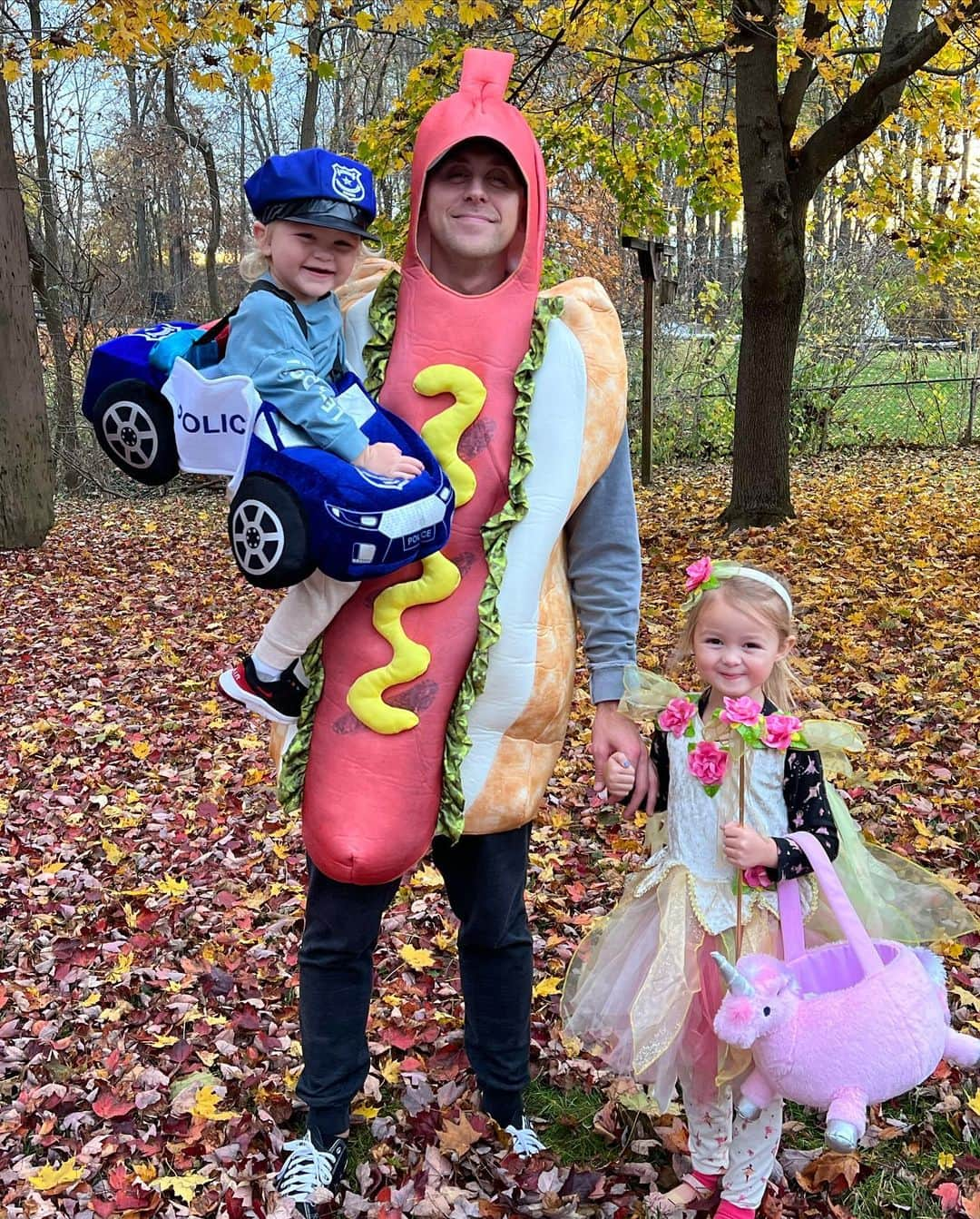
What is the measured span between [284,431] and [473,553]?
1.53ft

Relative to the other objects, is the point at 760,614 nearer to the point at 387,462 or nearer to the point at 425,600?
the point at 425,600

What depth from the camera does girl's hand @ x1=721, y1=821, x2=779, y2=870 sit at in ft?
6.72

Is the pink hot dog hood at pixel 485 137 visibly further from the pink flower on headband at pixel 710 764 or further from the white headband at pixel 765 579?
the pink flower on headband at pixel 710 764

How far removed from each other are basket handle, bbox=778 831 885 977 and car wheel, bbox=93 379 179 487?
1.46 metres

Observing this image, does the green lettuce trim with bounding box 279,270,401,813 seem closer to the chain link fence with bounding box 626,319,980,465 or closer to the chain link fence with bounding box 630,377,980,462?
the chain link fence with bounding box 626,319,980,465

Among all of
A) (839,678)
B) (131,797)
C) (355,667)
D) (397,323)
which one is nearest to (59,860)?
(131,797)

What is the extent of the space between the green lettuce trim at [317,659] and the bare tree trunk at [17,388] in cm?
858

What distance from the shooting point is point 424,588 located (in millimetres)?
2027

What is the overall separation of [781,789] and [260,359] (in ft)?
4.44

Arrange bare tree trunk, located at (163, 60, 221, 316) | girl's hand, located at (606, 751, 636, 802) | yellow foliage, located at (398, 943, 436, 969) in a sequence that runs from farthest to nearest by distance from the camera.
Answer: bare tree trunk, located at (163, 60, 221, 316)
yellow foliage, located at (398, 943, 436, 969)
girl's hand, located at (606, 751, 636, 802)

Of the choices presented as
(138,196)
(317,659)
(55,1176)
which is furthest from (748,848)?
(138,196)

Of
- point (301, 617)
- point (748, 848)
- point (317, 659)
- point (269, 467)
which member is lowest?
point (748, 848)

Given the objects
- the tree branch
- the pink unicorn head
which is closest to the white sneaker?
the pink unicorn head

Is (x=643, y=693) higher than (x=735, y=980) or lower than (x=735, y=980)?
higher
